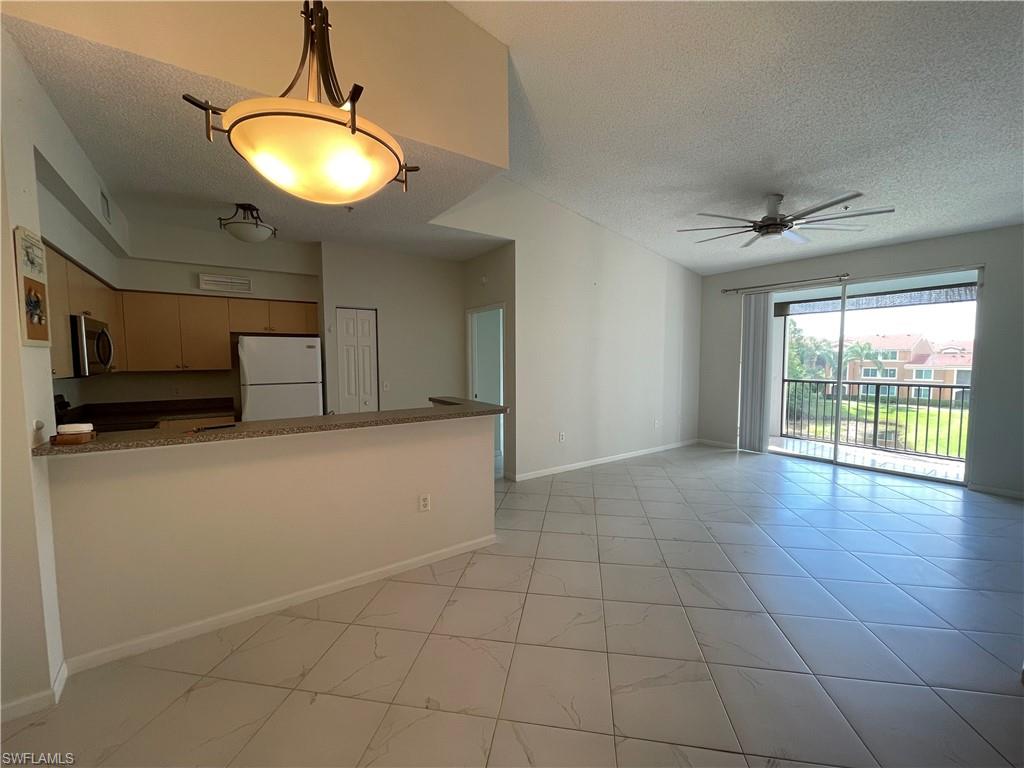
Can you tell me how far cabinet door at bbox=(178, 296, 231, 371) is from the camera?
3.82 m

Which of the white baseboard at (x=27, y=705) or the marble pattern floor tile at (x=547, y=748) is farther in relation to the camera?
the white baseboard at (x=27, y=705)

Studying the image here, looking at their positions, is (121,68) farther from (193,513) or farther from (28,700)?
(28,700)

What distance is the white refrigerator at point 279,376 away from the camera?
12.1ft

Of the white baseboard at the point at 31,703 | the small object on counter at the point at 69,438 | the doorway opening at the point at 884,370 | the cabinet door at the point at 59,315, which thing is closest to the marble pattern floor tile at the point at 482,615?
the white baseboard at the point at 31,703

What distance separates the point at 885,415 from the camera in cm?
550

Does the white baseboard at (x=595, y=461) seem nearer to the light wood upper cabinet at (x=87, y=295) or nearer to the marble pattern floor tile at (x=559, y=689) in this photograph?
the marble pattern floor tile at (x=559, y=689)

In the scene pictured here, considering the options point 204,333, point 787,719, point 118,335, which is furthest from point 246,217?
point 787,719

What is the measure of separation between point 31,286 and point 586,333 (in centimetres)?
430

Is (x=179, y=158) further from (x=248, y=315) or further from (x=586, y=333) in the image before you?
(x=586, y=333)

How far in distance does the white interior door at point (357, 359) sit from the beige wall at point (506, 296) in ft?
4.58

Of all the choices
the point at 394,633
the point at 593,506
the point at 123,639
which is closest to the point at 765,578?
the point at 593,506

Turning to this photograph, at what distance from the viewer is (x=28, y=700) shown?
4.82ft

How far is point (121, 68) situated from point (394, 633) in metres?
2.78

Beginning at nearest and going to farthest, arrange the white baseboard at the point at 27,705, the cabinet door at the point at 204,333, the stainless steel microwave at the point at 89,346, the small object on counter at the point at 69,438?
the white baseboard at the point at 27,705, the small object on counter at the point at 69,438, the stainless steel microwave at the point at 89,346, the cabinet door at the point at 204,333
